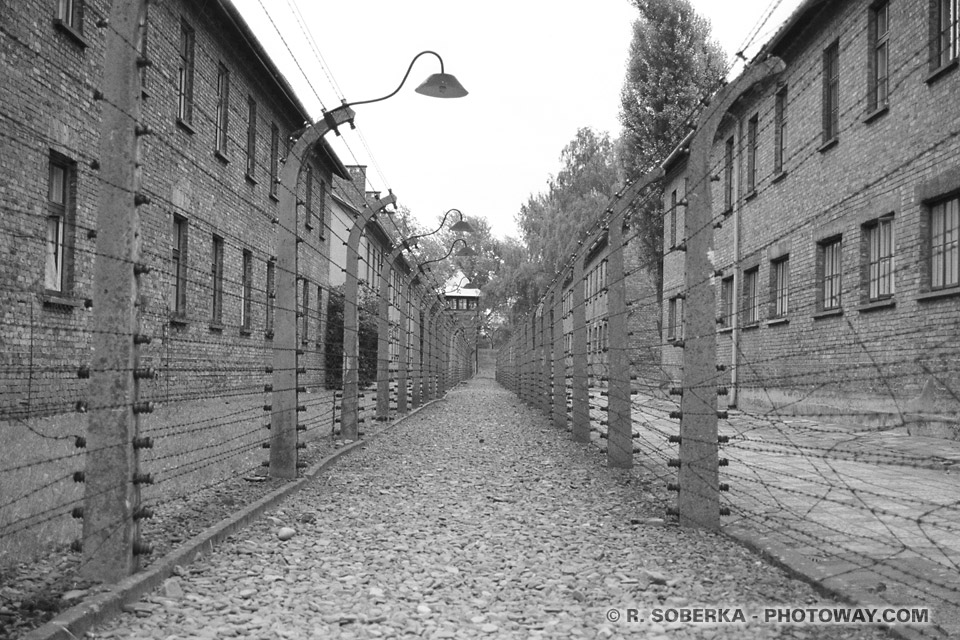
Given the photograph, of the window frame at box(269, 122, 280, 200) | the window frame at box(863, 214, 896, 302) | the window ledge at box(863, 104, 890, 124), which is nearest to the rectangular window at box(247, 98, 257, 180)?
the window frame at box(269, 122, 280, 200)

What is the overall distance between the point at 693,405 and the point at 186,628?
10.9ft

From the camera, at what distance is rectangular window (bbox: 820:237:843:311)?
1484cm

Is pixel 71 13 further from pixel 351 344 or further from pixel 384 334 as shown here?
pixel 384 334

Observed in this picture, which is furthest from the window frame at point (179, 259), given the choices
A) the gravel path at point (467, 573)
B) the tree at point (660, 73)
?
the tree at point (660, 73)

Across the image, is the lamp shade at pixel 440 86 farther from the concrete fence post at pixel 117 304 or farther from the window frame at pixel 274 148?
the window frame at pixel 274 148

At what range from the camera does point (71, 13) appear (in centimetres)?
1164

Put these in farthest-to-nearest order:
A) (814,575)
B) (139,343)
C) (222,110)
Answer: (222,110), (139,343), (814,575)

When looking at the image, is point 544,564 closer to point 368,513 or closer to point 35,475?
point 368,513

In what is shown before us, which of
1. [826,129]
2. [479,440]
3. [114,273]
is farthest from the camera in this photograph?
[826,129]

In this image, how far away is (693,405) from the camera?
5699 millimetres

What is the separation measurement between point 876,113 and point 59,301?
1108 centimetres

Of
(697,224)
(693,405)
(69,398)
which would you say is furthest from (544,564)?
(69,398)

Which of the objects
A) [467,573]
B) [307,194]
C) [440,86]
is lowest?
[467,573]

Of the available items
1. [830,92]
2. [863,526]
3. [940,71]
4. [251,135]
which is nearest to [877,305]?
[940,71]
